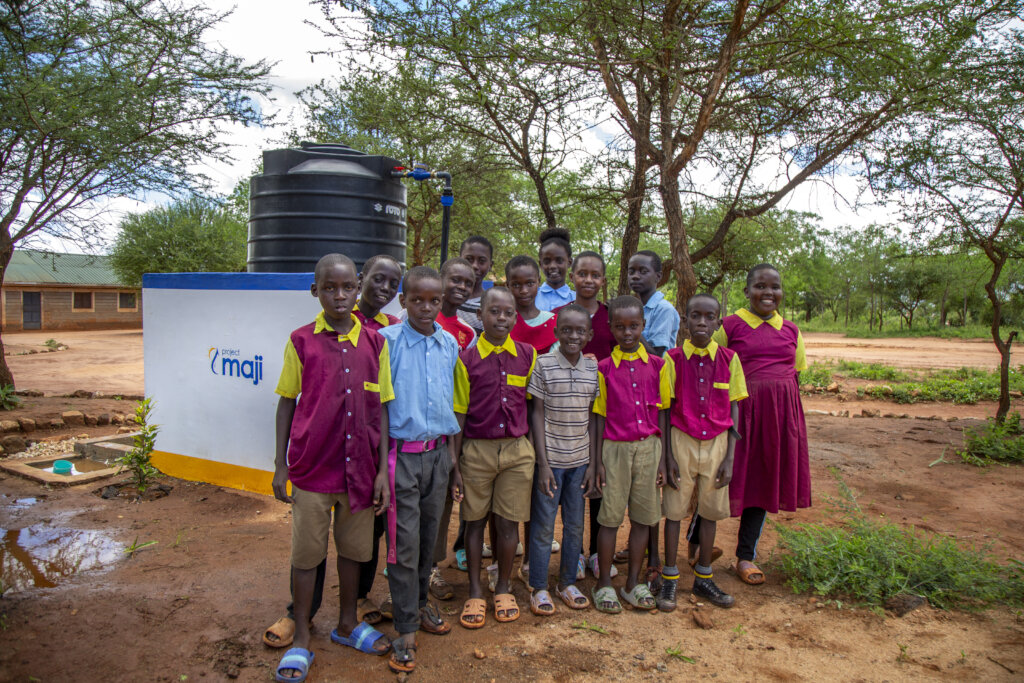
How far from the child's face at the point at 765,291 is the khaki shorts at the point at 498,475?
4.55ft

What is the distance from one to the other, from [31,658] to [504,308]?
7.47 feet

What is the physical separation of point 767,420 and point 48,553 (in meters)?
3.86

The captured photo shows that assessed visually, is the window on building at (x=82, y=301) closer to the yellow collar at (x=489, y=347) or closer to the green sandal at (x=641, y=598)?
the yellow collar at (x=489, y=347)

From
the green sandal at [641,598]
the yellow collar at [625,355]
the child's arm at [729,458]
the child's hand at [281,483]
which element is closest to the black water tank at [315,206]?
the yellow collar at [625,355]

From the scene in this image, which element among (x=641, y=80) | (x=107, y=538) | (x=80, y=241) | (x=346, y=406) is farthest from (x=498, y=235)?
(x=346, y=406)

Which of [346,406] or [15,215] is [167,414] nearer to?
[346,406]

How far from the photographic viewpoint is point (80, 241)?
26.2 ft

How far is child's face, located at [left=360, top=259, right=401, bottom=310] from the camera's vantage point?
2.82m

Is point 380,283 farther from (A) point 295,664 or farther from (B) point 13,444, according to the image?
(B) point 13,444

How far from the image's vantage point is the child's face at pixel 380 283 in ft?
9.26

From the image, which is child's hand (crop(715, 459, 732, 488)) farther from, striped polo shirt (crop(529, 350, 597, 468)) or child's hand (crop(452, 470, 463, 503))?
child's hand (crop(452, 470, 463, 503))

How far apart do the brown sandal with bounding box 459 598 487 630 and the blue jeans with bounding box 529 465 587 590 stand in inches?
11.1

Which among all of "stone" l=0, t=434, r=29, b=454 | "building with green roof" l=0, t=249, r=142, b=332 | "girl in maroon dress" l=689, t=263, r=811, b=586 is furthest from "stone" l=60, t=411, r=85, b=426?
"building with green roof" l=0, t=249, r=142, b=332

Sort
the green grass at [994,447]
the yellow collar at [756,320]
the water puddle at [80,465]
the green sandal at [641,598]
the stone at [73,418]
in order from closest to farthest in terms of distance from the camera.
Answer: the green sandal at [641,598]
the yellow collar at [756,320]
the water puddle at [80,465]
the green grass at [994,447]
the stone at [73,418]
